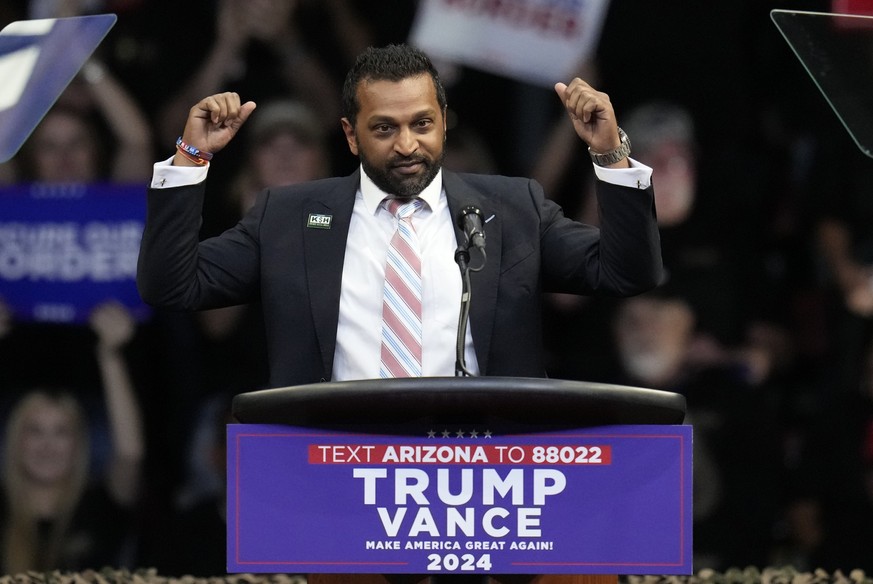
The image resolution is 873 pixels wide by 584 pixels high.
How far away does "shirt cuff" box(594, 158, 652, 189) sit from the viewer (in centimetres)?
251

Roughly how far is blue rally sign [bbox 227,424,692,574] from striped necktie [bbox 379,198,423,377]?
0.53m

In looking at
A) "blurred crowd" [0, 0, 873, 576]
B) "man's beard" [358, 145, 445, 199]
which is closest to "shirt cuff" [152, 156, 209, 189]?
"man's beard" [358, 145, 445, 199]

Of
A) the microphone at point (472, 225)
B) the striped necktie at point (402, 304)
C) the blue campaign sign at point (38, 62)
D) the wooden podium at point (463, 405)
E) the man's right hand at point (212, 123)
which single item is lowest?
the wooden podium at point (463, 405)

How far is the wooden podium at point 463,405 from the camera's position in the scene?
2.04 m

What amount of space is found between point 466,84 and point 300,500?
2.95m

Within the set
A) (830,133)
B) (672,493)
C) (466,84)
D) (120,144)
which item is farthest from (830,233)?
(672,493)

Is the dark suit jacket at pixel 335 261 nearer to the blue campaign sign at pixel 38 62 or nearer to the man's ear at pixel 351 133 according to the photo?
the man's ear at pixel 351 133

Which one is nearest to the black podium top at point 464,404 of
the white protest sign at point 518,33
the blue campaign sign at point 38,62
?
the blue campaign sign at point 38,62

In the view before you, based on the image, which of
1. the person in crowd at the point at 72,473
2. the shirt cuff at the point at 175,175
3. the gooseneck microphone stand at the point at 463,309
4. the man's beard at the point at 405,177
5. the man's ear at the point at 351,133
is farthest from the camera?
the person in crowd at the point at 72,473

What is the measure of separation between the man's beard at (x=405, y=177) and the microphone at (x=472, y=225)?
1.05ft

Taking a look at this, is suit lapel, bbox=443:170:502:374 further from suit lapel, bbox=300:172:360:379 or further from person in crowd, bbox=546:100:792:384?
person in crowd, bbox=546:100:792:384

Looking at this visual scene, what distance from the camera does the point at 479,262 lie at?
2652 millimetres

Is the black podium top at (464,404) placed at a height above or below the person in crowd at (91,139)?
below

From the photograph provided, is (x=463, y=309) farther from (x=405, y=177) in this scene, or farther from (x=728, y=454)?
(x=728, y=454)
